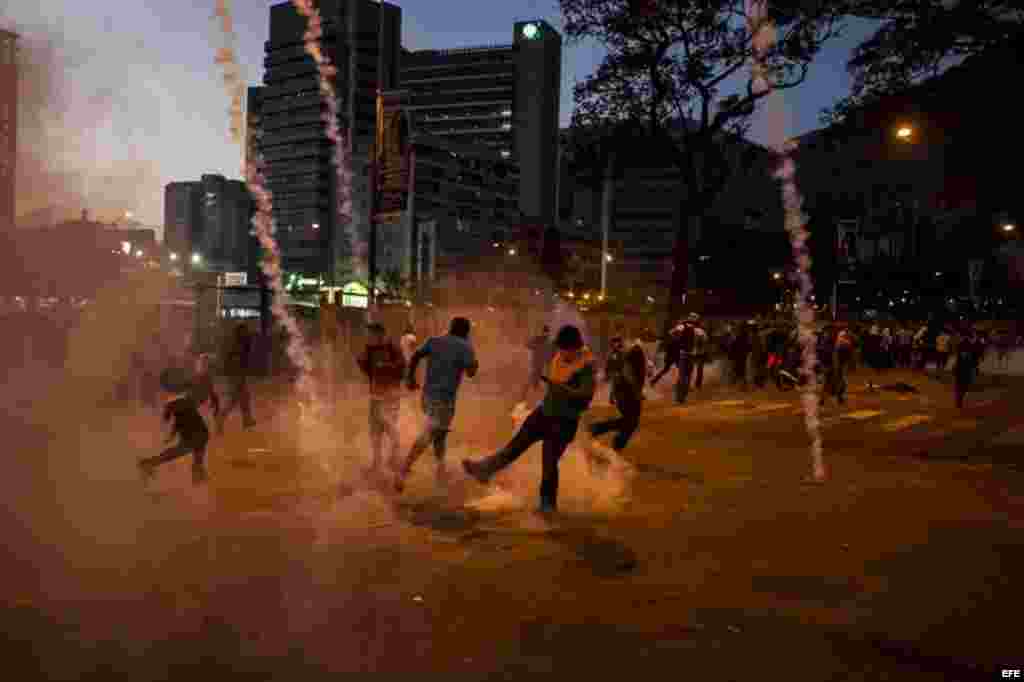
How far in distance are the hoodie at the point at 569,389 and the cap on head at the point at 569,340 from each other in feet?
0.45

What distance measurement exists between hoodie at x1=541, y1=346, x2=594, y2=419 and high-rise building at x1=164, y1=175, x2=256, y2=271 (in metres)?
129

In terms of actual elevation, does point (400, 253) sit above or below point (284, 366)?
above

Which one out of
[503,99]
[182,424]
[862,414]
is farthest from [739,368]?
[503,99]

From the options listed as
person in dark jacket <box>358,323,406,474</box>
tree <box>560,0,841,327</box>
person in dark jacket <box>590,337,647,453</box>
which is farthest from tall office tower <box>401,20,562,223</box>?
person in dark jacket <box>358,323,406,474</box>

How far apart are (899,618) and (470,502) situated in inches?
160

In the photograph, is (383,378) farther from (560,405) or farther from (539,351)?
(539,351)

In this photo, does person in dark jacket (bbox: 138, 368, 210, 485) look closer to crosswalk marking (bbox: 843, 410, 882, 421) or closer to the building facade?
crosswalk marking (bbox: 843, 410, 882, 421)

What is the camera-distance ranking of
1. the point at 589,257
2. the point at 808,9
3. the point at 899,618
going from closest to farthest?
the point at 899,618
the point at 808,9
the point at 589,257

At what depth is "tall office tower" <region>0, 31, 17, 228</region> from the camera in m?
16.0

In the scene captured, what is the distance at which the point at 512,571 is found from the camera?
245 inches

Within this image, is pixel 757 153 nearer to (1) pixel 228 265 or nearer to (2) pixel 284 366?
(2) pixel 284 366

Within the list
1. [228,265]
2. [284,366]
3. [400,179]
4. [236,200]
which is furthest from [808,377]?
[236,200]

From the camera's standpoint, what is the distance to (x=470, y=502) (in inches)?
336

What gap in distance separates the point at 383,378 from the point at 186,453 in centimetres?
205
